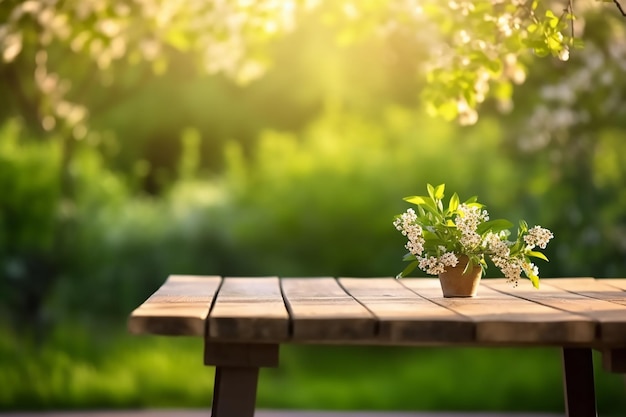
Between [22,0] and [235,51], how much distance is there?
5.33 feet

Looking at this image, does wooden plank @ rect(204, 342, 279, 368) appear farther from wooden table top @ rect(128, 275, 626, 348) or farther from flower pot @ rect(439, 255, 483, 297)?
flower pot @ rect(439, 255, 483, 297)

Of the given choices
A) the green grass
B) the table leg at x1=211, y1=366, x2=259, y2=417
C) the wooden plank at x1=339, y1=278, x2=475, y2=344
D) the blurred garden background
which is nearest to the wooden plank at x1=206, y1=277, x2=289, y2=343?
the table leg at x1=211, y1=366, x2=259, y2=417

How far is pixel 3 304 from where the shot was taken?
22.2 feet

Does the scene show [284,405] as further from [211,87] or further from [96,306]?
[211,87]

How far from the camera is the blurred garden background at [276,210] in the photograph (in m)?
6.45

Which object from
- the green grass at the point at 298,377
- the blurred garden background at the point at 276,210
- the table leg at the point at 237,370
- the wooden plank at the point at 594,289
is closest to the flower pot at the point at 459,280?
the wooden plank at the point at 594,289

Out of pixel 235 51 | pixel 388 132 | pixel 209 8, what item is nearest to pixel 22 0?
pixel 209 8

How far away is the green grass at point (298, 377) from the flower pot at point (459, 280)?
3.52 metres

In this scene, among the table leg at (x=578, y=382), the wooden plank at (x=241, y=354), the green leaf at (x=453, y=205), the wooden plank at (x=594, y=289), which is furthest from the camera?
the table leg at (x=578, y=382)

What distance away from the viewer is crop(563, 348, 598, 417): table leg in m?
3.33

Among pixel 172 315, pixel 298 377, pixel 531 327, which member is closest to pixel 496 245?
pixel 531 327

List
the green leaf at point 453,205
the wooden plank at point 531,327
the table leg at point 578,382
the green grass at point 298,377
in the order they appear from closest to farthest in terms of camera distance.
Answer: the wooden plank at point 531,327 < the green leaf at point 453,205 < the table leg at point 578,382 < the green grass at point 298,377

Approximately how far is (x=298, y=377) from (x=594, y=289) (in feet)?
11.8

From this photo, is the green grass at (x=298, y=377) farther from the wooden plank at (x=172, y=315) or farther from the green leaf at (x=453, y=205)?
the wooden plank at (x=172, y=315)
